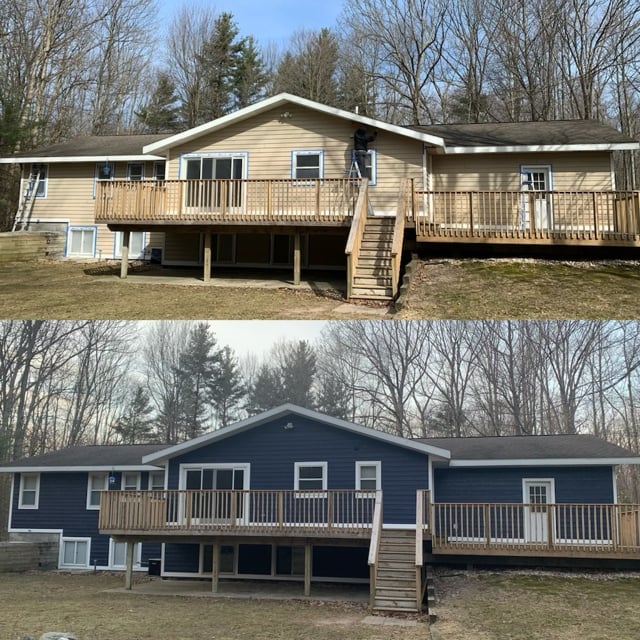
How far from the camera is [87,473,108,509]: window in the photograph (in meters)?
22.0

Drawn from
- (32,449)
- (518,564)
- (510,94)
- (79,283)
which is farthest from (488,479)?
(32,449)

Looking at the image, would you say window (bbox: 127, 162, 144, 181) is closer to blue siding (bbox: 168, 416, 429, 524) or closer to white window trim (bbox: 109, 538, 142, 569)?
blue siding (bbox: 168, 416, 429, 524)

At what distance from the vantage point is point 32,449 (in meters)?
35.0

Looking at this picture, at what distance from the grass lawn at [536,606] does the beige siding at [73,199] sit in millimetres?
16048

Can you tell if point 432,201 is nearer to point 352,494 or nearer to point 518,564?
point 352,494

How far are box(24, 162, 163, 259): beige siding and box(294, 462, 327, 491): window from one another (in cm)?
1121

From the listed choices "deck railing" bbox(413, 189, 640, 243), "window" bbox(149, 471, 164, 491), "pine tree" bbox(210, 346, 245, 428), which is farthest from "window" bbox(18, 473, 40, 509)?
"pine tree" bbox(210, 346, 245, 428)

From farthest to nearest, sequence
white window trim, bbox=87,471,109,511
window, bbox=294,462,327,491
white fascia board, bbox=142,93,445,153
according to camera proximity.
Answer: white window trim, bbox=87,471,109,511 < white fascia board, bbox=142,93,445,153 < window, bbox=294,462,327,491

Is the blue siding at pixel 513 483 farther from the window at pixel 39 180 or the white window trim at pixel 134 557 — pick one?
the window at pixel 39 180

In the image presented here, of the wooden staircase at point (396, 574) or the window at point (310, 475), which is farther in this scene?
the window at point (310, 475)

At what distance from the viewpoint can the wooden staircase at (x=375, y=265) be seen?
48.5ft

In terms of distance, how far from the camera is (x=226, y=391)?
4116cm

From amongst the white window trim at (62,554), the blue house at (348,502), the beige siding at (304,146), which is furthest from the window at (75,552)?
the beige siding at (304,146)

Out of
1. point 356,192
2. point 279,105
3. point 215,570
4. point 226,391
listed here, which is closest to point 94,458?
point 215,570
